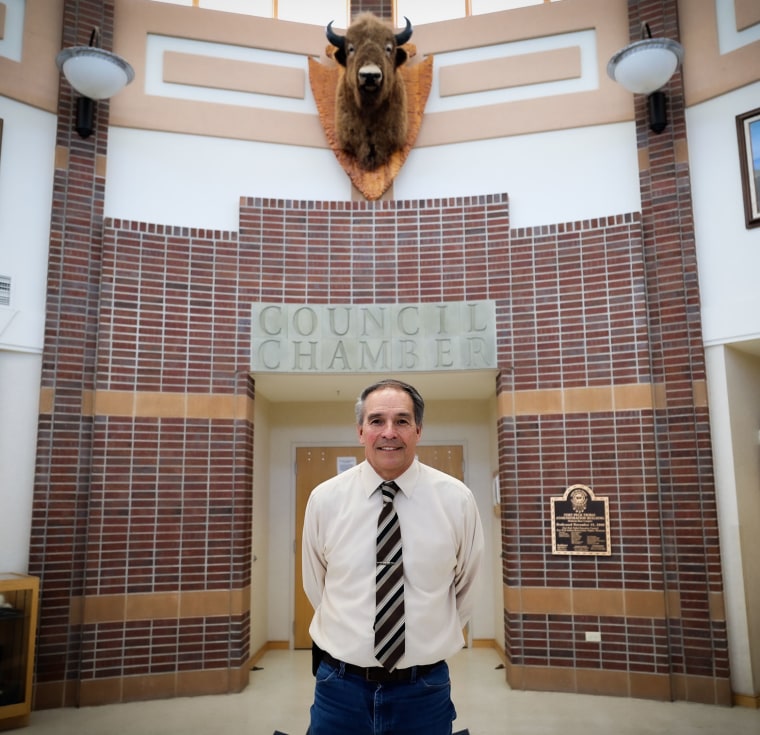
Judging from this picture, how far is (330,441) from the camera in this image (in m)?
7.77

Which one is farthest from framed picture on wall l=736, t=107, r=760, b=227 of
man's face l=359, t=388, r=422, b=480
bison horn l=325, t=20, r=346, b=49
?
man's face l=359, t=388, r=422, b=480

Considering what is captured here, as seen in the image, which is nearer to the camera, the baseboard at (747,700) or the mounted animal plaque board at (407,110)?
the baseboard at (747,700)

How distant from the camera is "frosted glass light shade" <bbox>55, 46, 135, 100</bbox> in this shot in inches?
214

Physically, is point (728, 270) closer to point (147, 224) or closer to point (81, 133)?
point (147, 224)

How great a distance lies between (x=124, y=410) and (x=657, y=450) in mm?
4396

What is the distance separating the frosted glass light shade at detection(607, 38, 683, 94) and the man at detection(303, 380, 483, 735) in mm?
4328

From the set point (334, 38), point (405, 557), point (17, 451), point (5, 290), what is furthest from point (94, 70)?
point (405, 557)

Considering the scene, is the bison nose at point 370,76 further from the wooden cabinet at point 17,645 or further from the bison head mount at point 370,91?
the wooden cabinet at point 17,645

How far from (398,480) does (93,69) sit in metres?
4.71

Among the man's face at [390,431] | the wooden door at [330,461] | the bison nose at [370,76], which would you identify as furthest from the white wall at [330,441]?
the man's face at [390,431]

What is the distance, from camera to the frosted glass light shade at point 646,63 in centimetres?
538

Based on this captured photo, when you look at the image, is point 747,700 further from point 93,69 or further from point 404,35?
point 93,69

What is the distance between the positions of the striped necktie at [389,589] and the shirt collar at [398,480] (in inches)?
Result: 1.6

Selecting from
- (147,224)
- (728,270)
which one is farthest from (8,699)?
(728,270)
